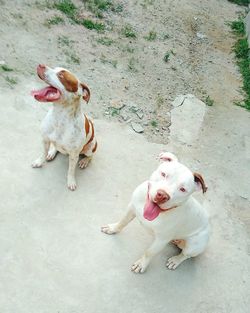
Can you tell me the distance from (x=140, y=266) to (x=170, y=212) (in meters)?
0.72

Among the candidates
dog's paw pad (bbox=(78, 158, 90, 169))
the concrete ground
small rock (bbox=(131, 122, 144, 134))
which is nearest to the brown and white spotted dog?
dog's paw pad (bbox=(78, 158, 90, 169))

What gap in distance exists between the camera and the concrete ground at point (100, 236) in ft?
12.7

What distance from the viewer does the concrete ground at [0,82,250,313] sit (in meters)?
3.86

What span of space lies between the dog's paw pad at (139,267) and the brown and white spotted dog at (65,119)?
3.37 ft

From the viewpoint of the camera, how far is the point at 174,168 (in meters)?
3.35

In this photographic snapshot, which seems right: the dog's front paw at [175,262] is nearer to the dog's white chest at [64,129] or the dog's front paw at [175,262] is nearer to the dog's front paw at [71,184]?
the dog's front paw at [71,184]

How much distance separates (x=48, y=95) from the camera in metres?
3.88

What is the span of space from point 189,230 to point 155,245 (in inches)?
12.8

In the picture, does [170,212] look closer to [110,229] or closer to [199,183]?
[199,183]

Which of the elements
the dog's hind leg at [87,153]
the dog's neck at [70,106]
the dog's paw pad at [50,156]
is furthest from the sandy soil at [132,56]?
the dog's neck at [70,106]

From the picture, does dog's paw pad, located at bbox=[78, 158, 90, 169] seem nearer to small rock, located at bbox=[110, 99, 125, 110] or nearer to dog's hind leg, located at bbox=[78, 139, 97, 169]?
dog's hind leg, located at bbox=[78, 139, 97, 169]

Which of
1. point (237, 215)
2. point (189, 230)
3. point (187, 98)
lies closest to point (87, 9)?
point (187, 98)

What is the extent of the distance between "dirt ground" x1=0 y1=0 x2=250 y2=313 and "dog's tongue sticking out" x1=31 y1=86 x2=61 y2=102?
102cm

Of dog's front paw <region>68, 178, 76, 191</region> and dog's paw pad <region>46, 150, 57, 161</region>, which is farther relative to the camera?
dog's paw pad <region>46, 150, 57, 161</region>
